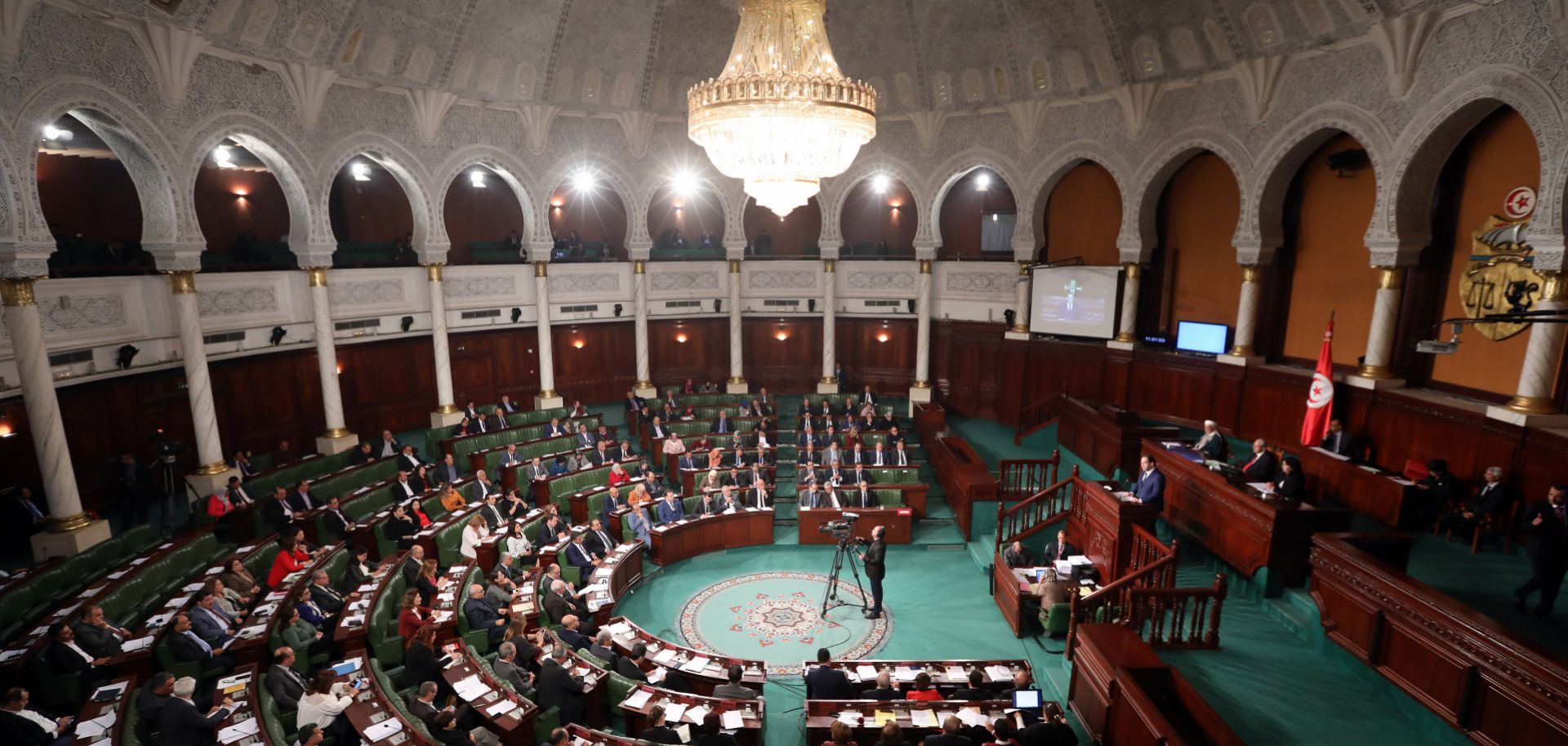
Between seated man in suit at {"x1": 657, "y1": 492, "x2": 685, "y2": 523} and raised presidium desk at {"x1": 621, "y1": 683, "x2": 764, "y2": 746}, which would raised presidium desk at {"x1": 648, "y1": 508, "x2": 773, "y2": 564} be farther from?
raised presidium desk at {"x1": 621, "y1": 683, "x2": 764, "y2": 746}

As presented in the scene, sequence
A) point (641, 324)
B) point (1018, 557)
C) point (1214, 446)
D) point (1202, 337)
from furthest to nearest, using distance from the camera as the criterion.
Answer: point (641, 324) < point (1202, 337) < point (1214, 446) < point (1018, 557)

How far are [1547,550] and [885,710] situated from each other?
6.42m

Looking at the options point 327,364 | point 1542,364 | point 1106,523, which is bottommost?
point 1106,523

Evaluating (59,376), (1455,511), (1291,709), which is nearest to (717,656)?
(1291,709)

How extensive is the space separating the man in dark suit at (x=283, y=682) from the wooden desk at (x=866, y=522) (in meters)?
7.68

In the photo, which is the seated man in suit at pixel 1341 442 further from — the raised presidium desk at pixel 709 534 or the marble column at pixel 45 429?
the marble column at pixel 45 429

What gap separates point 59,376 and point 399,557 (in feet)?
20.4

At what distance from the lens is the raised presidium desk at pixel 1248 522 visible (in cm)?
864

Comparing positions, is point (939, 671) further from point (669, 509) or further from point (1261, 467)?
point (669, 509)

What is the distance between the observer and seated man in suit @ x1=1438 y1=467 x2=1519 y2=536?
8969 millimetres

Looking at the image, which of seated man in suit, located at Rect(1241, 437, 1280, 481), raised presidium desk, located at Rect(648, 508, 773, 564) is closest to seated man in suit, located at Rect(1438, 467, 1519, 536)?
seated man in suit, located at Rect(1241, 437, 1280, 481)

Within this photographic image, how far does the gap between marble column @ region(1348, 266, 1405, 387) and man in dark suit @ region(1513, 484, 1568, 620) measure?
4.69 meters

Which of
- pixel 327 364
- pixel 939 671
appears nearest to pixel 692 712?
pixel 939 671

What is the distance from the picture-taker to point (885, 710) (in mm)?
7453
